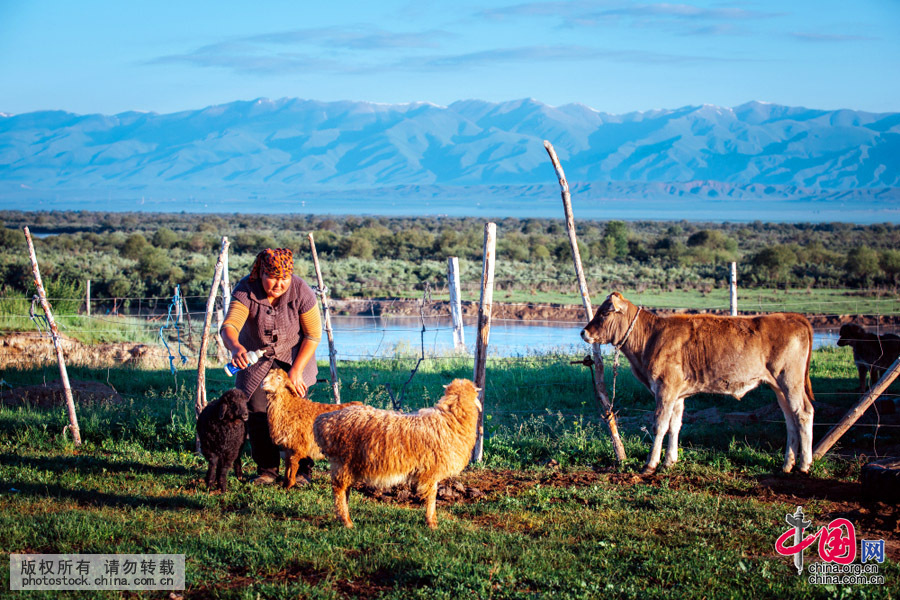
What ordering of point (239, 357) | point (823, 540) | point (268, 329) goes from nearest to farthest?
point (823, 540) < point (239, 357) < point (268, 329)

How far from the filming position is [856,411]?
8109 millimetres

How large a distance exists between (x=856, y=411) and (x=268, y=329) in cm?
592

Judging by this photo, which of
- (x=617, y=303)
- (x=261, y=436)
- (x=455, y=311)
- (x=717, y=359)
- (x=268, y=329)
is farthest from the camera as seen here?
(x=455, y=311)

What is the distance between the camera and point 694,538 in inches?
239

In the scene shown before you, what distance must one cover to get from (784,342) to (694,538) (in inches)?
118

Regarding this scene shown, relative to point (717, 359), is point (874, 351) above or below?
below

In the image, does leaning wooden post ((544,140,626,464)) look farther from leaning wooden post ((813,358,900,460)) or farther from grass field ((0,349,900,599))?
leaning wooden post ((813,358,900,460))

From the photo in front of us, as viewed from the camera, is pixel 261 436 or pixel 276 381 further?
pixel 261 436

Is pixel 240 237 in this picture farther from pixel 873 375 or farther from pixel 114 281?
pixel 873 375

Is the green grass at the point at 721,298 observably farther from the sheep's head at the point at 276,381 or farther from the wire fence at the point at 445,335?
the sheep's head at the point at 276,381

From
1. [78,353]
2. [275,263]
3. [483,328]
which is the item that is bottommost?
[78,353]

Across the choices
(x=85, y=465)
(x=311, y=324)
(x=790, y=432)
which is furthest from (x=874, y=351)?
(x=85, y=465)

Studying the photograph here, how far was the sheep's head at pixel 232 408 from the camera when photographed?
7.23m

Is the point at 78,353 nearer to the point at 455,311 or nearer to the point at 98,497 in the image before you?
the point at 455,311
